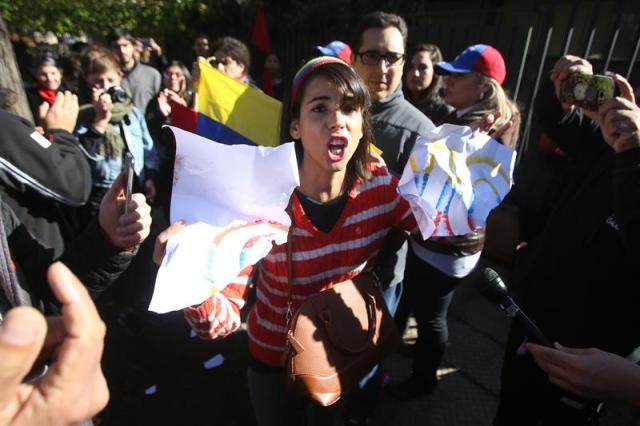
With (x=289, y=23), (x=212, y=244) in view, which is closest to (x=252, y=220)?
(x=212, y=244)

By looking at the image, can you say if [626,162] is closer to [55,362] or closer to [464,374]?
[55,362]

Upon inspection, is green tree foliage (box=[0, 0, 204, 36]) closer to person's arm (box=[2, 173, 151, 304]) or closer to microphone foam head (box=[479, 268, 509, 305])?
person's arm (box=[2, 173, 151, 304])

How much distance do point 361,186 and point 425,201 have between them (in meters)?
0.28

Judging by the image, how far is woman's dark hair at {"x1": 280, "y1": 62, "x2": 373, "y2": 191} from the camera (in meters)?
1.50

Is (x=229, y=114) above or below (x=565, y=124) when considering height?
below

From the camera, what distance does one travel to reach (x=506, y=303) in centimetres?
125

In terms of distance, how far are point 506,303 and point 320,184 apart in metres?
0.81

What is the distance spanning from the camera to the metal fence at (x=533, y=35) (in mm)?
3537

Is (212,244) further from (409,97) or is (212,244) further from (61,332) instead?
(409,97)

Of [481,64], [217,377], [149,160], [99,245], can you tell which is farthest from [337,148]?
[149,160]

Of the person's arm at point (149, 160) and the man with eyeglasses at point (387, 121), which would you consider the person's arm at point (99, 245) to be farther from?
the person's arm at point (149, 160)

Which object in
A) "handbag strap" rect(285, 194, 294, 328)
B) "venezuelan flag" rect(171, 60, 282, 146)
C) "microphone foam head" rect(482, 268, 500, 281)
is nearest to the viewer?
"microphone foam head" rect(482, 268, 500, 281)

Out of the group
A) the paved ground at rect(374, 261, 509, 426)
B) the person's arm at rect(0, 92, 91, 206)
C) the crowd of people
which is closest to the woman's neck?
the crowd of people

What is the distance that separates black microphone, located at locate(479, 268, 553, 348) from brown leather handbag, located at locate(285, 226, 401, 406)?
44 cm
